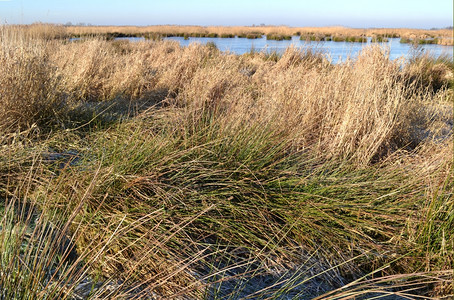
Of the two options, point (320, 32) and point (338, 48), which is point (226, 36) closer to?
point (338, 48)

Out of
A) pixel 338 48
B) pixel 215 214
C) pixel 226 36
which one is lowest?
pixel 215 214

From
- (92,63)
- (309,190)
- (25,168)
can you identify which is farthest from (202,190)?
(92,63)

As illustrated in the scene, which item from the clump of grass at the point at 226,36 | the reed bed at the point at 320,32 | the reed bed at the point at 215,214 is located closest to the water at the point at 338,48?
the reed bed at the point at 320,32

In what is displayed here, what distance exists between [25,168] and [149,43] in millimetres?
9474

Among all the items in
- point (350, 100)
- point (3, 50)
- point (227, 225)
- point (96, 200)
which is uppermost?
point (3, 50)

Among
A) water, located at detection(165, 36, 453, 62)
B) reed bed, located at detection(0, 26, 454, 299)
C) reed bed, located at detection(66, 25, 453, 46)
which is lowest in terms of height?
reed bed, located at detection(0, 26, 454, 299)

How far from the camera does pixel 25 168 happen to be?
225 centimetres

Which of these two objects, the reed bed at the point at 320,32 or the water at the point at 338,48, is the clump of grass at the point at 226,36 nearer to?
the reed bed at the point at 320,32

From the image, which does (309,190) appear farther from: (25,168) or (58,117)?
(58,117)

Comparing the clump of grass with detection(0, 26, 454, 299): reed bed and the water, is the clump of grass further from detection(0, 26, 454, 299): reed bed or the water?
detection(0, 26, 454, 299): reed bed

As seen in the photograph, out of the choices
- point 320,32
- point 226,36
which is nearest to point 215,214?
point 320,32

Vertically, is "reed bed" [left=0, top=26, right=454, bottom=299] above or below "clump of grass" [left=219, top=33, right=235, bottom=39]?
below

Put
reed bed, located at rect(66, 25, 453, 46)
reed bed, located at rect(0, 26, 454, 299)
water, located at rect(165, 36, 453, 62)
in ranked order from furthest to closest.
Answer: reed bed, located at rect(66, 25, 453, 46) → water, located at rect(165, 36, 453, 62) → reed bed, located at rect(0, 26, 454, 299)

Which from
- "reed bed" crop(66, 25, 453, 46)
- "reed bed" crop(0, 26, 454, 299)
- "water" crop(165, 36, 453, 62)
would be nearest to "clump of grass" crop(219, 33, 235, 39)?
"reed bed" crop(66, 25, 453, 46)
